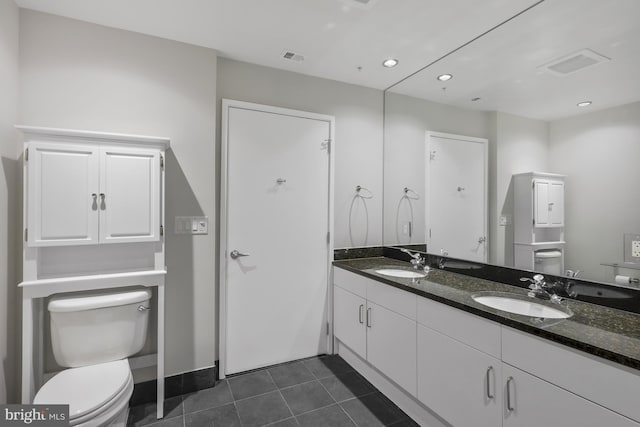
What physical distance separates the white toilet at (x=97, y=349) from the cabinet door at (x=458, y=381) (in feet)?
5.29

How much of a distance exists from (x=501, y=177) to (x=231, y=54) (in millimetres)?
2152

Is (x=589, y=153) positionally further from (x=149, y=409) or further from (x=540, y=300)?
(x=149, y=409)

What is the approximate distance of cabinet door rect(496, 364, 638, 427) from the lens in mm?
999

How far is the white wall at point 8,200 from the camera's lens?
5.56ft

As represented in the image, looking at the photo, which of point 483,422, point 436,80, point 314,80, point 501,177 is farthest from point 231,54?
point 483,422

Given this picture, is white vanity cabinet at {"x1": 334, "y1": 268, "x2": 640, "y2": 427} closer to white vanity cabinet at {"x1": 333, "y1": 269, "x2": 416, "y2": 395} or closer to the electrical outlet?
white vanity cabinet at {"x1": 333, "y1": 269, "x2": 416, "y2": 395}

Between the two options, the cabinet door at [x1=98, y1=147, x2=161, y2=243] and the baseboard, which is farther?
the baseboard

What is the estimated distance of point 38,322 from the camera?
1.81 metres

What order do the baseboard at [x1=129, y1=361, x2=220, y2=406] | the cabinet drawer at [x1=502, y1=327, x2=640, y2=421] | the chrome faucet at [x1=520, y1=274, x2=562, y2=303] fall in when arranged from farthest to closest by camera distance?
the baseboard at [x1=129, y1=361, x2=220, y2=406]
the chrome faucet at [x1=520, y1=274, x2=562, y2=303]
the cabinet drawer at [x1=502, y1=327, x2=640, y2=421]

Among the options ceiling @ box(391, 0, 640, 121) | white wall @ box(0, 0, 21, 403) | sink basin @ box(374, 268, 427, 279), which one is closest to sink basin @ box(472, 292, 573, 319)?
sink basin @ box(374, 268, 427, 279)

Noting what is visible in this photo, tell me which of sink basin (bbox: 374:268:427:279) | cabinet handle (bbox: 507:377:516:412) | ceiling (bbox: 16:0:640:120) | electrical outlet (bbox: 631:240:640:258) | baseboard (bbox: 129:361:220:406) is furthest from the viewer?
sink basin (bbox: 374:268:427:279)

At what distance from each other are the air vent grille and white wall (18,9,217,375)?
1.74 feet

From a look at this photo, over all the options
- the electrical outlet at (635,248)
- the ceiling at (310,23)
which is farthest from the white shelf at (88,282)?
the electrical outlet at (635,248)

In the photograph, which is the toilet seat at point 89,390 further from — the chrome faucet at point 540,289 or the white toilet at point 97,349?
the chrome faucet at point 540,289
